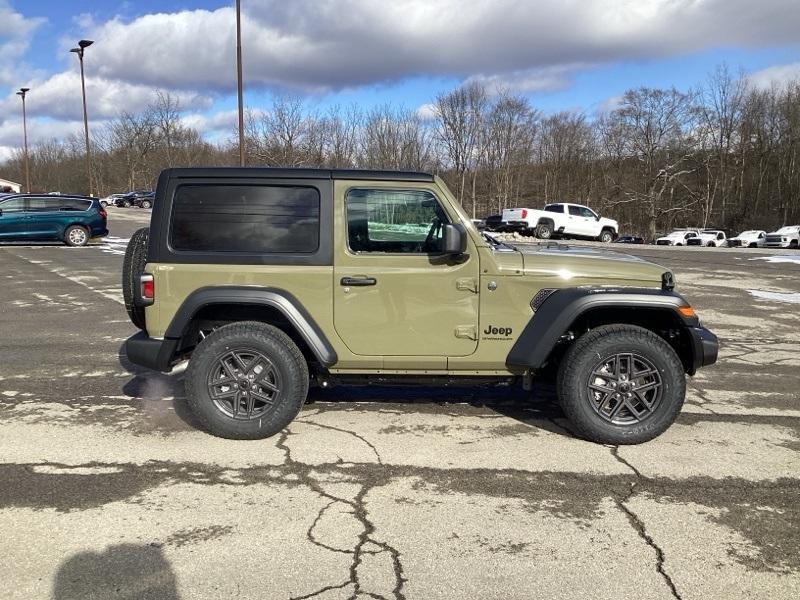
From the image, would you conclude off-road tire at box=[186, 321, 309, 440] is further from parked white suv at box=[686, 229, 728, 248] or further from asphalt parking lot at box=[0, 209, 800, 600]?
parked white suv at box=[686, 229, 728, 248]

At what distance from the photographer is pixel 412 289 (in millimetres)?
4355

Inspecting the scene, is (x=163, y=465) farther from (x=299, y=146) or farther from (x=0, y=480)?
(x=299, y=146)

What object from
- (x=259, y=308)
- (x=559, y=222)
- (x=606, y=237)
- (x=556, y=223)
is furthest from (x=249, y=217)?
(x=606, y=237)

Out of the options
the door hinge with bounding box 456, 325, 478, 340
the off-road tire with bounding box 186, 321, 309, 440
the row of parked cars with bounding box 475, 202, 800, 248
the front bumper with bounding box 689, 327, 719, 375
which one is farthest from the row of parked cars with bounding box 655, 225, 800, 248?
the off-road tire with bounding box 186, 321, 309, 440

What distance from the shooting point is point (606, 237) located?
32094 mm

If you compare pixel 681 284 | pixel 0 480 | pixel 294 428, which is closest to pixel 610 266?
pixel 294 428

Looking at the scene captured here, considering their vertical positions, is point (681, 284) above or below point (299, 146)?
below

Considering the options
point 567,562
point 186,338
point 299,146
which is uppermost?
point 299,146

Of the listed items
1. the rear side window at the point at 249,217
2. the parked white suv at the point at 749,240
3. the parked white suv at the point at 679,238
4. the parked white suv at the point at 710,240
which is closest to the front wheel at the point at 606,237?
the parked white suv at the point at 679,238

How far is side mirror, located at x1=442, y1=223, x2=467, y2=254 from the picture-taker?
4.08 meters

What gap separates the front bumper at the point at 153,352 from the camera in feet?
14.4

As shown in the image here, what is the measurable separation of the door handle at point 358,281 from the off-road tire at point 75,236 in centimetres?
1974

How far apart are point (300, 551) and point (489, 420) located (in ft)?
7.37

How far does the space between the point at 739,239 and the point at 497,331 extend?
1747 inches
